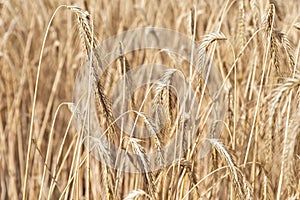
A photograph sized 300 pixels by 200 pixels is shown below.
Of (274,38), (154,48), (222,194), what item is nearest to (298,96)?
(274,38)

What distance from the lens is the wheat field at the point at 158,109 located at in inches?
34.4

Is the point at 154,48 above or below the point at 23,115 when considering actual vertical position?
above

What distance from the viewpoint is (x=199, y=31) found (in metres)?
1.88

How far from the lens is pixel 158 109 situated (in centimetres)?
94

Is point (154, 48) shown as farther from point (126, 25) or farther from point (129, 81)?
point (129, 81)

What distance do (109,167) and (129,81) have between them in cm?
25

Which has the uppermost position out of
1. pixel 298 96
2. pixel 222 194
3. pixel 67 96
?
pixel 298 96

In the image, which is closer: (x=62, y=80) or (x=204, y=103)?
(x=204, y=103)

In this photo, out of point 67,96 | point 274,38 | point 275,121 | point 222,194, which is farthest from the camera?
point 67,96

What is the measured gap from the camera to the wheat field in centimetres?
87

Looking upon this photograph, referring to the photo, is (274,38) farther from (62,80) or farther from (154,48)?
(62,80)

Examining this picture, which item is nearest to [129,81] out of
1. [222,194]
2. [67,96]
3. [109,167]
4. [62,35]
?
[109,167]

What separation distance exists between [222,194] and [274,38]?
51 centimetres

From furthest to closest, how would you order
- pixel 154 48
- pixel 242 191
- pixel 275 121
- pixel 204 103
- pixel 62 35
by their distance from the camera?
1. pixel 62 35
2. pixel 154 48
3. pixel 204 103
4. pixel 275 121
5. pixel 242 191
